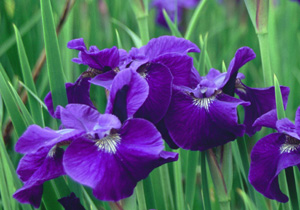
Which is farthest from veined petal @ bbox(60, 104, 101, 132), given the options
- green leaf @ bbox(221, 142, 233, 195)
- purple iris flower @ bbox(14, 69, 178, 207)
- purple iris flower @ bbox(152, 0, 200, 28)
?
purple iris flower @ bbox(152, 0, 200, 28)

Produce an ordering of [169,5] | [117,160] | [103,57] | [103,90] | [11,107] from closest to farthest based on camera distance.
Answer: [117,160]
[103,57]
[11,107]
[103,90]
[169,5]

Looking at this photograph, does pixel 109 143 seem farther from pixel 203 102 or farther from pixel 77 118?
pixel 203 102

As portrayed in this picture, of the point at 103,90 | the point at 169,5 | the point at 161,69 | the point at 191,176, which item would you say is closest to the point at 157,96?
the point at 161,69

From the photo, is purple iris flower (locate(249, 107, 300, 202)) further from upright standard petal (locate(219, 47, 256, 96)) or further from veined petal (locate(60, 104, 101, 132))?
veined petal (locate(60, 104, 101, 132))

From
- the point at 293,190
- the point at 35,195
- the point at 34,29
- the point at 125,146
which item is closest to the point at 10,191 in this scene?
the point at 35,195

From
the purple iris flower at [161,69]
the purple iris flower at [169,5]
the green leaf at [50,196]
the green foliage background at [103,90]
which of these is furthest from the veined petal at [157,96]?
the purple iris flower at [169,5]

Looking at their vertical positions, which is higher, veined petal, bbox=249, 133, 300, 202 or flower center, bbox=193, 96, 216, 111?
flower center, bbox=193, 96, 216, 111
